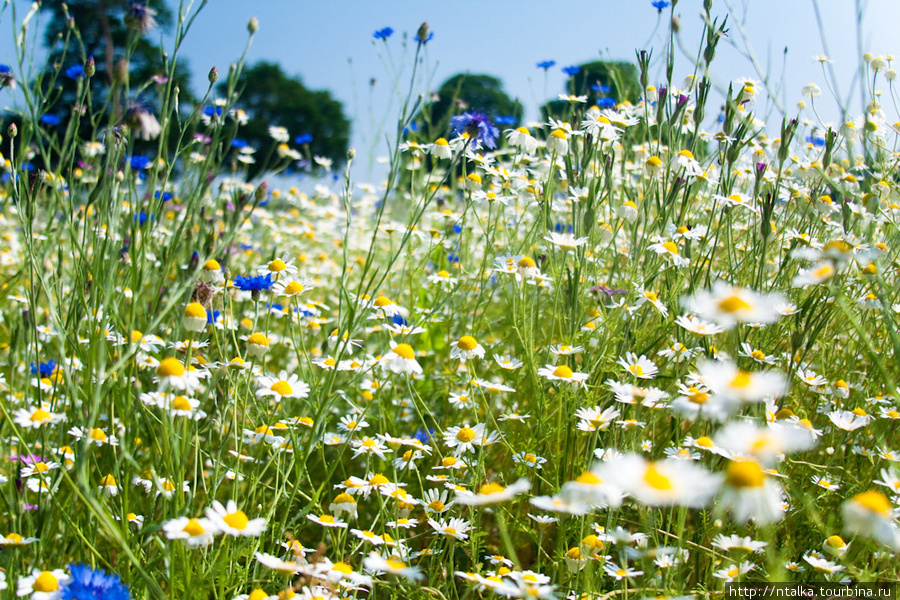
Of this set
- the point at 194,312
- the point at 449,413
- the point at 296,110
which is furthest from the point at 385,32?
the point at 296,110

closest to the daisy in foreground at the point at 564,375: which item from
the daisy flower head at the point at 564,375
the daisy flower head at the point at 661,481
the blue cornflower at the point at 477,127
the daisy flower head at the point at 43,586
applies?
the daisy flower head at the point at 564,375

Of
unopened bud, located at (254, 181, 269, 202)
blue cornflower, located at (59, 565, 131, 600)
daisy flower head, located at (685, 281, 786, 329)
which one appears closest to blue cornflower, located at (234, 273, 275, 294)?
unopened bud, located at (254, 181, 269, 202)

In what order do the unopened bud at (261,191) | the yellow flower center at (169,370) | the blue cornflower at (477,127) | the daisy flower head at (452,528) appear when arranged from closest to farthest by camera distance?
the yellow flower center at (169,370) → the daisy flower head at (452,528) → the unopened bud at (261,191) → the blue cornflower at (477,127)

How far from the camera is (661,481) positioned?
64 centimetres

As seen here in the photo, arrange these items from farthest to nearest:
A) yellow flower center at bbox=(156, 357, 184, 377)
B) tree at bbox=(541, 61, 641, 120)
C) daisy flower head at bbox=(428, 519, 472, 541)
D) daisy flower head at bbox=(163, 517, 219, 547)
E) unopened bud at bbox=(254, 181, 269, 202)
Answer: tree at bbox=(541, 61, 641, 120) < unopened bud at bbox=(254, 181, 269, 202) < daisy flower head at bbox=(428, 519, 472, 541) < yellow flower center at bbox=(156, 357, 184, 377) < daisy flower head at bbox=(163, 517, 219, 547)

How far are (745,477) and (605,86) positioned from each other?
4421 mm

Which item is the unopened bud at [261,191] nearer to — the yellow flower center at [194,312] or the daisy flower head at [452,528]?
the yellow flower center at [194,312]

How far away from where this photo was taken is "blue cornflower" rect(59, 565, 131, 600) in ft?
2.63

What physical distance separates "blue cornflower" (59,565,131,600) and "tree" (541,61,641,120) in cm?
197

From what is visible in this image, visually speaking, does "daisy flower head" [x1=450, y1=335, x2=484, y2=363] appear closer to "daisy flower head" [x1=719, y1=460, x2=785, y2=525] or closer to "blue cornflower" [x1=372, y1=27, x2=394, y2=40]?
"daisy flower head" [x1=719, y1=460, x2=785, y2=525]

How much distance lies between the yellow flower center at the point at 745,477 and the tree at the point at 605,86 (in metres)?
1.90

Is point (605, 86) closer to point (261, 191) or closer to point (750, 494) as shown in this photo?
point (261, 191)

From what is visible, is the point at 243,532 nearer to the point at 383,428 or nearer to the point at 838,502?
the point at 383,428

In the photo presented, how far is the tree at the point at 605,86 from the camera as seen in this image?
8.62 feet
